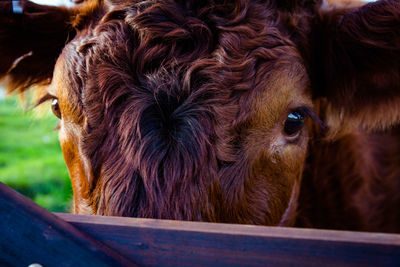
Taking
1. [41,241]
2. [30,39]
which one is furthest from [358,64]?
[30,39]

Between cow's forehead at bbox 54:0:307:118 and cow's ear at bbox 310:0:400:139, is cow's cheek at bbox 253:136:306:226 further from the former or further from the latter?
cow's ear at bbox 310:0:400:139

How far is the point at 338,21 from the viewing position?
2.00 m

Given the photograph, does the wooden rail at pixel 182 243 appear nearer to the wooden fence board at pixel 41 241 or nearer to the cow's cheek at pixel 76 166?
the wooden fence board at pixel 41 241

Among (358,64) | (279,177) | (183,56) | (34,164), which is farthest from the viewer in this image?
(34,164)

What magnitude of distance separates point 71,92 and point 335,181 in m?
2.11

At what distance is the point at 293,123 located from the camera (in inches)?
73.6

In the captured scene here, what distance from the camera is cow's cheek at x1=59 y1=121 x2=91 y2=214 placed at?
1.68 meters

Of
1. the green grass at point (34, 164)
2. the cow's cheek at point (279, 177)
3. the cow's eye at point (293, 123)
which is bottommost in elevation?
the green grass at point (34, 164)

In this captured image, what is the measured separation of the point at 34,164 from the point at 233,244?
5918 millimetres

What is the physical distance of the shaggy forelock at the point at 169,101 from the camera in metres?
1.45

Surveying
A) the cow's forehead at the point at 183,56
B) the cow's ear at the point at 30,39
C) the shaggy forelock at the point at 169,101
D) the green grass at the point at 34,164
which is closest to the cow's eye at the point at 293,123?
the cow's forehead at the point at 183,56

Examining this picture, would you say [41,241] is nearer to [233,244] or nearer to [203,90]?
[233,244]

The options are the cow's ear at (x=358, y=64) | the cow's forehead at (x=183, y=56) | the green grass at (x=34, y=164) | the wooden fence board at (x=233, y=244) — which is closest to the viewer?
the wooden fence board at (x=233, y=244)

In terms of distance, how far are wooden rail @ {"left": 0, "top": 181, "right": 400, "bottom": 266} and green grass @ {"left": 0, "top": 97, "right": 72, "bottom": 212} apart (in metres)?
2.58
